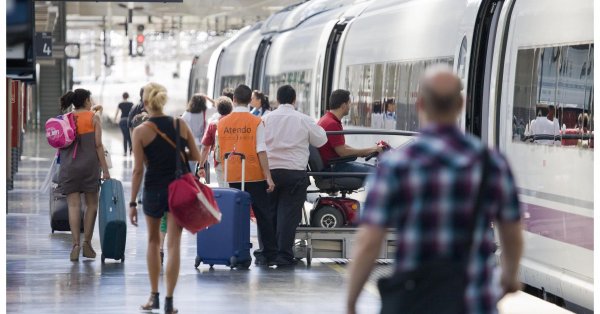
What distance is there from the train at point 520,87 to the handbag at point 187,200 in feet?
8.22

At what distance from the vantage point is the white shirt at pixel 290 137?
12766 mm

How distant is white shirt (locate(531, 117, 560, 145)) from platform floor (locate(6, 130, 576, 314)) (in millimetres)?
1231

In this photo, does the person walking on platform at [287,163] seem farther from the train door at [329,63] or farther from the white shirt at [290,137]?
the train door at [329,63]

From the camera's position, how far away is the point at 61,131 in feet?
43.3

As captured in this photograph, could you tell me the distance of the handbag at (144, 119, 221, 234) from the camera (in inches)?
398

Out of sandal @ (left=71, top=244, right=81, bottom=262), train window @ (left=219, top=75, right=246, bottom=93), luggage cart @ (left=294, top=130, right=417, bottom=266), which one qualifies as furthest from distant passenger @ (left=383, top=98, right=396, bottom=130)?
train window @ (left=219, top=75, right=246, bottom=93)

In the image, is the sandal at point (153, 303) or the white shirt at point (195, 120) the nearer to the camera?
the sandal at point (153, 303)

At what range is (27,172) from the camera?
3025 centimetres

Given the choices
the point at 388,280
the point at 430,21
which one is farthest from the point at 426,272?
the point at 430,21

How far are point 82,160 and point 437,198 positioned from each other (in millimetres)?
8405

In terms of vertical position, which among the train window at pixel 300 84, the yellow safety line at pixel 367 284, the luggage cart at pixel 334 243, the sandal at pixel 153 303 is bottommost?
the yellow safety line at pixel 367 284

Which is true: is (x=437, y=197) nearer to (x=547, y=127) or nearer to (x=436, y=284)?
(x=436, y=284)

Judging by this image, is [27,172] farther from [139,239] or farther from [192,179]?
[192,179]

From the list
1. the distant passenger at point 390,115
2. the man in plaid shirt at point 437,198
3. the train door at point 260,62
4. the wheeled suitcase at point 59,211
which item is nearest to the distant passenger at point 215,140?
the wheeled suitcase at point 59,211
